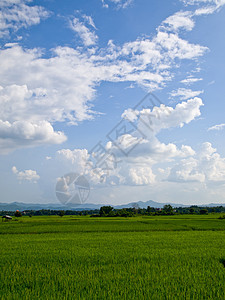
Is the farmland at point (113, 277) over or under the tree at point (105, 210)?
over

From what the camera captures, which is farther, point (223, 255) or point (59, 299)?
point (223, 255)

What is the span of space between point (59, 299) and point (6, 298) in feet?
5.81

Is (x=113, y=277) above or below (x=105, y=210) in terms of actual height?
above

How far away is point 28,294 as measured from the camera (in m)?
7.78

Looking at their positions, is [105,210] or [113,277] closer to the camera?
[113,277]

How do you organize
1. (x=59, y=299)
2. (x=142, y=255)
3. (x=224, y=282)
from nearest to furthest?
(x=59, y=299)
(x=224, y=282)
(x=142, y=255)

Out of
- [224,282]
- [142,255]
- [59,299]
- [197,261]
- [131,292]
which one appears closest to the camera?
[59,299]

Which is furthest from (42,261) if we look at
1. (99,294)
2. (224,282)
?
(224,282)

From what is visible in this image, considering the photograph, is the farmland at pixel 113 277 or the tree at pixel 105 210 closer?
the farmland at pixel 113 277

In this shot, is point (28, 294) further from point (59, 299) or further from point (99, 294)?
point (99, 294)

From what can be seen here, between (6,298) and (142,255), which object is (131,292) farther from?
(142,255)

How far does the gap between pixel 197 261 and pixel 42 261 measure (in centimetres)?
816

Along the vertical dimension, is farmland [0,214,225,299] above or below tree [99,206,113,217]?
above

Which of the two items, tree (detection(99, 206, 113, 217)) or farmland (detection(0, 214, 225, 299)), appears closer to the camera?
farmland (detection(0, 214, 225, 299))
